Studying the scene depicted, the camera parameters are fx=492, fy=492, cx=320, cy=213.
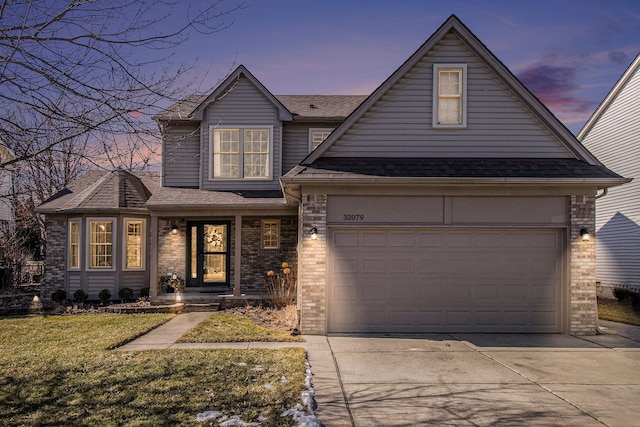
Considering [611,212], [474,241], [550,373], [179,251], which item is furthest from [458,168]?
[611,212]

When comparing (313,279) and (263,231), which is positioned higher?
(263,231)

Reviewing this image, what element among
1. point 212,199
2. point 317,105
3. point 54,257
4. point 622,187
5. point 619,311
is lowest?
point 619,311

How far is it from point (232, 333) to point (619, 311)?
38.6ft

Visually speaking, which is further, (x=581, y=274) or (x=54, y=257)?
(x=54, y=257)

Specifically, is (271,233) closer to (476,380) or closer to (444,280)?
(444,280)

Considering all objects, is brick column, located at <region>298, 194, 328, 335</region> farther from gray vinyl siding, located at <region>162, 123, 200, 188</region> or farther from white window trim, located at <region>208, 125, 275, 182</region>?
gray vinyl siding, located at <region>162, 123, 200, 188</region>

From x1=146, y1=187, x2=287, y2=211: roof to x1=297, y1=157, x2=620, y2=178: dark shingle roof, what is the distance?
3717mm

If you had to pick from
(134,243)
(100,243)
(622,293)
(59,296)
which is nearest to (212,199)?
(134,243)

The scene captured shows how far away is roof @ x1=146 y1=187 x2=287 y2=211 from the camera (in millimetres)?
13977

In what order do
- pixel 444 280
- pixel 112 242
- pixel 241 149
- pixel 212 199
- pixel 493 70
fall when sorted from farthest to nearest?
pixel 241 149
pixel 112 242
pixel 212 199
pixel 493 70
pixel 444 280

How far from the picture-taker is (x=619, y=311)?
1486cm

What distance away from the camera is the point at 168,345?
31.0 ft

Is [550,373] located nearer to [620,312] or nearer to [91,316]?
[620,312]

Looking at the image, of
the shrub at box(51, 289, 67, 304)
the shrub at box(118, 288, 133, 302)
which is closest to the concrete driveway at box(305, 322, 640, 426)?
the shrub at box(118, 288, 133, 302)
